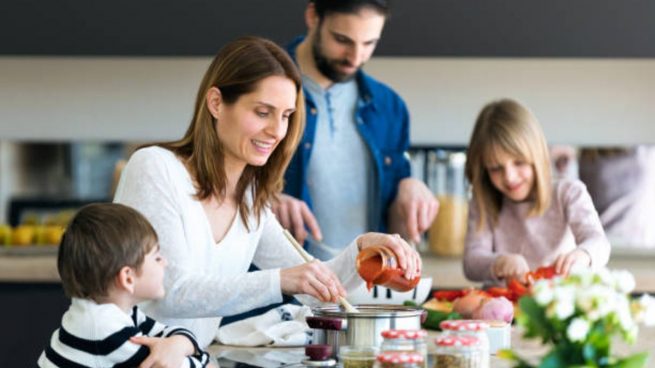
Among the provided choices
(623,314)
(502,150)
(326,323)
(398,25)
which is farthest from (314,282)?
(398,25)

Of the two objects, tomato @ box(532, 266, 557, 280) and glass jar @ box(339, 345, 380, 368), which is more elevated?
→ glass jar @ box(339, 345, 380, 368)

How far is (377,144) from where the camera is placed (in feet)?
12.1

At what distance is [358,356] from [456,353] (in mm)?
165

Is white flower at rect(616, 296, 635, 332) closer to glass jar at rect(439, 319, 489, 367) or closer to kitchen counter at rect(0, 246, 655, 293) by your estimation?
glass jar at rect(439, 319, 489, 367)

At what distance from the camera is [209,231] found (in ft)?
8.51

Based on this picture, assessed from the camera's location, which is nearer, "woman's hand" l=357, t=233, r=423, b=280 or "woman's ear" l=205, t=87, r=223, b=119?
"woman's hand" l=357, t=233, r=423, b=280

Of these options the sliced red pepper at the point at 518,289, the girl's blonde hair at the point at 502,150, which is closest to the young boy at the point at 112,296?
the sliced red pepper at the point at 518,289

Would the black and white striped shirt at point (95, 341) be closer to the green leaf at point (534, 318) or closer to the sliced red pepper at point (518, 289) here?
the green leaf at point (534, 318)

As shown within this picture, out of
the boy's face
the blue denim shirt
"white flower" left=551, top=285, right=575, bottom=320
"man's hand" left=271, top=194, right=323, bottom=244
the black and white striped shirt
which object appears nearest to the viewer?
"white flower" left=551, top=285, right=575, bottom=320

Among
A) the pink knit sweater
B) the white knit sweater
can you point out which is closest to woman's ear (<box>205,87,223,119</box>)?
the white knit sweater

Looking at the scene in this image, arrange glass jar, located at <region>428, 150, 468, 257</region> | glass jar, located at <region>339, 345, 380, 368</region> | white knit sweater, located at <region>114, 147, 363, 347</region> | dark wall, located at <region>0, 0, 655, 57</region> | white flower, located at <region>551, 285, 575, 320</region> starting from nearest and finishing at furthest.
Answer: white flower, located at <region>551, 285, 575, 320</region> < glass jar, located at <region>339, 345, 380, 368</region> < white knit sweater, located at <region>114, 147, 363, 347</region> < dark wall, located at <region>0, 0, 655, 57</region> < glass jar, located at <region>428, 150, 468, 257</region>

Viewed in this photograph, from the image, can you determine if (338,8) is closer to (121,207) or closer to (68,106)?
(121,207)

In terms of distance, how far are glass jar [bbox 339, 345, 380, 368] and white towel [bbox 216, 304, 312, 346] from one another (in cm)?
58

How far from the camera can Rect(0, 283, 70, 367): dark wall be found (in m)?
4.39
